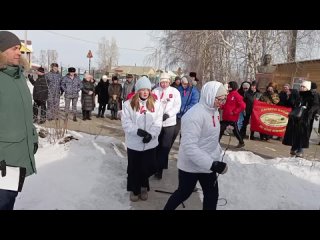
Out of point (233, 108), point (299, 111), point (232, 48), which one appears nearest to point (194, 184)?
point (233, 108)

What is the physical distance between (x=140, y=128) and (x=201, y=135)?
1.24 metres

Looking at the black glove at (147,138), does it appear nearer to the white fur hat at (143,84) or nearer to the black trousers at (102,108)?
the white fur hat at (143,84)

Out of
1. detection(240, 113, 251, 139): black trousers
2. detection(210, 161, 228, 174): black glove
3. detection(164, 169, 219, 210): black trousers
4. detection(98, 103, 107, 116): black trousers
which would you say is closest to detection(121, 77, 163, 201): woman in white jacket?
detection(164, 169, 219, 210): black trousers

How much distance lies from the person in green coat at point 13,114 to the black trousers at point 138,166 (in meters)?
1.96

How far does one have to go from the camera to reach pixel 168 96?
566cm

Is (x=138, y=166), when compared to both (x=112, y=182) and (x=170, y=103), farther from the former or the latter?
(x=170, y=103)

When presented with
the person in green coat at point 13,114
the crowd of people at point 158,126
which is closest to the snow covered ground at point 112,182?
the crowd of people at point 158,126

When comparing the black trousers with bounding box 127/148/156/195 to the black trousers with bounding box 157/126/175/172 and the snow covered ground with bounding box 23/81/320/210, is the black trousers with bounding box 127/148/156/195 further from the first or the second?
the black trousers with bounding box 157/126/175/172

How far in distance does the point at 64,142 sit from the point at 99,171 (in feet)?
5.99

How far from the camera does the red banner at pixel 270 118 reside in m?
10.3

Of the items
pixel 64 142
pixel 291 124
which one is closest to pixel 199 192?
pixel 64 142

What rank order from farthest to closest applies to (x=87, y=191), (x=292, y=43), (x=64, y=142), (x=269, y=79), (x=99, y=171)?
1. (x=292, y=43)
2. (x=269, y=79)
3. (x=64, y=142)
4. (x=99, y=171)
5. (x=87, y=191)

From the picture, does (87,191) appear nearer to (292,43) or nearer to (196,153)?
(196,153)

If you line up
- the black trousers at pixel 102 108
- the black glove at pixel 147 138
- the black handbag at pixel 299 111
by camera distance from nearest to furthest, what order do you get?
Result: the black glove at pixel 147 138 → the black handbag at pixel 299 111 → the black trousers at pixel 102 108
